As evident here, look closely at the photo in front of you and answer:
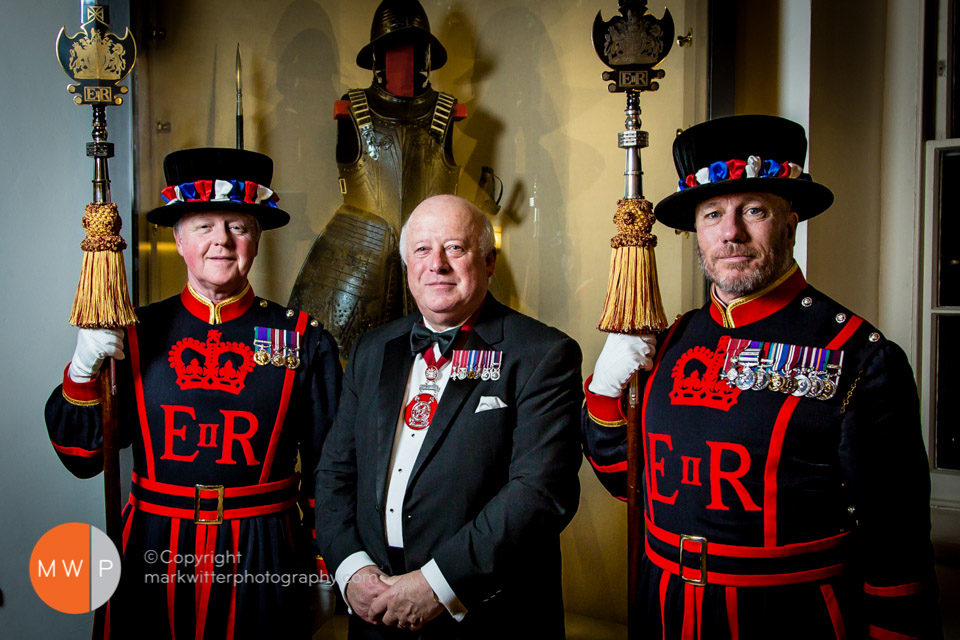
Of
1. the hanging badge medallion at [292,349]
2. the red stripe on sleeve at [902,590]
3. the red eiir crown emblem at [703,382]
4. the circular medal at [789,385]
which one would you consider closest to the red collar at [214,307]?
the hanging badge medallion at [292,349]

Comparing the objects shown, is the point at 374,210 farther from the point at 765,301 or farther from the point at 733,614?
the point at 733,614

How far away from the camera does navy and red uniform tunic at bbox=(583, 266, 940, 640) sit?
1483 mm

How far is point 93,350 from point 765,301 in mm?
1582

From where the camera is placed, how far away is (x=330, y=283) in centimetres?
269

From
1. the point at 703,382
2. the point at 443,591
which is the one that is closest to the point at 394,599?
the point at 443,591

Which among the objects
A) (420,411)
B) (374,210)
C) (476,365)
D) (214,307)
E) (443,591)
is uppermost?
(374,210)

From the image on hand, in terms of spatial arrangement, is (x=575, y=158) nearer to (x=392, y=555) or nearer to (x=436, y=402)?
(x=436, y=402)

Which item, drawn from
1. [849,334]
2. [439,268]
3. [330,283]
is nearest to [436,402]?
[439,268]

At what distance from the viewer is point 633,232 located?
1.71m

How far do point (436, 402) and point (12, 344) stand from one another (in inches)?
59.0

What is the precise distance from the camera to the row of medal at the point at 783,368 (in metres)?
1.50

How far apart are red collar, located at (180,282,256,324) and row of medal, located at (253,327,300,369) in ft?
0.25

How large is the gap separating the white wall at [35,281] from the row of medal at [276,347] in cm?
87

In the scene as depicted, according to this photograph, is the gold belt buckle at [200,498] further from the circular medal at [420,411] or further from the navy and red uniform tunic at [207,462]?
the circular medal at [420,411]
